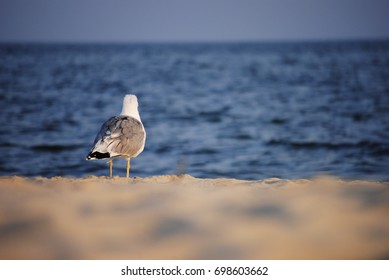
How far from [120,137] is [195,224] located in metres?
2.33

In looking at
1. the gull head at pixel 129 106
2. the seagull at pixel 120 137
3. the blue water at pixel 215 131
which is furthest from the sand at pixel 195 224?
the blue water at pixel 215 131

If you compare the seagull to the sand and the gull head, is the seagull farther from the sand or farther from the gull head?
the sand

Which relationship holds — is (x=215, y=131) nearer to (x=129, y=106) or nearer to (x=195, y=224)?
(x=129, y=106)

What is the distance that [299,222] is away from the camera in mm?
3264

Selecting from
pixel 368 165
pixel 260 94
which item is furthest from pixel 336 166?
pixel 260 94

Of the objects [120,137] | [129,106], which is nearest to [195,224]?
[120,137]

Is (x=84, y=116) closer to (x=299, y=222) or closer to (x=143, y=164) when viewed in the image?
(x=143, y=164)

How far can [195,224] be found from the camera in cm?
330

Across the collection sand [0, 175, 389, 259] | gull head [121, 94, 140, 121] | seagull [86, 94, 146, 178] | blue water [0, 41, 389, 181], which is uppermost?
blue water [0, 41, 389, 181]

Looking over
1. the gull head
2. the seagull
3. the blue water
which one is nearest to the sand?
the seagull

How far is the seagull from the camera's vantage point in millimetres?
Result: 5285

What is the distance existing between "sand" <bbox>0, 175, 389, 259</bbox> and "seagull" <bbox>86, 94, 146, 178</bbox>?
1240 mm

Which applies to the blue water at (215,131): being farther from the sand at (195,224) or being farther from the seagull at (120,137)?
the sand at (195,224)
